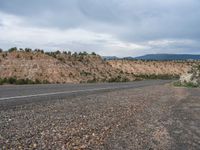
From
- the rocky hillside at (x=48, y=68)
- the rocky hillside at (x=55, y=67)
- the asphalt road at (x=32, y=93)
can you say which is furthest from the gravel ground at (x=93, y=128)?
the rocky hillside at (x=48, y=68)

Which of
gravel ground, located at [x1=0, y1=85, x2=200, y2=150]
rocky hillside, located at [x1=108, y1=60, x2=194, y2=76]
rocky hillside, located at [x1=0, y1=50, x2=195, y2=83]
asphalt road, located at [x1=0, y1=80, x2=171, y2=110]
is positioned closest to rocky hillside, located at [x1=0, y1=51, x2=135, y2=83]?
rocky hillside, located at [x1=0, y1=50, x2=195, y2=83]

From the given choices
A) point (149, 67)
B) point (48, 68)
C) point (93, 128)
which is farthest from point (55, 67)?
point (149, 67)

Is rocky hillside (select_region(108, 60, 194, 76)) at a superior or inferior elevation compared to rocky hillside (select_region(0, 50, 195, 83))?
inferior

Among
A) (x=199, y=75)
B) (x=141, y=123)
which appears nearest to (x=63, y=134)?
(x=141, y=123)

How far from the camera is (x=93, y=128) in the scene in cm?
1045

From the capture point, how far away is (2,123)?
1024 cm

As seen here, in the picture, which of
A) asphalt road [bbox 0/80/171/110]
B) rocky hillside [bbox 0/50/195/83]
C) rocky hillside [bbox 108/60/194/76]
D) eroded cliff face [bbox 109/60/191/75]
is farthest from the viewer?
eroded cliff face [bbox 109/60/191/75]

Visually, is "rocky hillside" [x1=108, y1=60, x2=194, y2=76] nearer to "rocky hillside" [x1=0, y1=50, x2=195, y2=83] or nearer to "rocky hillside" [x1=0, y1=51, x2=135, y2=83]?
"rocky hillside" [x1=0, y1=50, x2=195, y2=83]

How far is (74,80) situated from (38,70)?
457 centimetres

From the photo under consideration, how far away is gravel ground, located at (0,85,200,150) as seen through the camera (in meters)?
8.54

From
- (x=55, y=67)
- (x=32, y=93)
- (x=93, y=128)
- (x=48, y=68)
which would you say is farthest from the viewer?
(x=55, y=67)

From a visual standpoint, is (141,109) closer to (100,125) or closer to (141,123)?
(141,123)

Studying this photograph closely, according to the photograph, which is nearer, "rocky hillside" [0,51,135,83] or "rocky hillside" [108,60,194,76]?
"rocky hillside" [0,51,135,83]

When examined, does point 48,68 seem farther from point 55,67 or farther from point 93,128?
point 93,128
